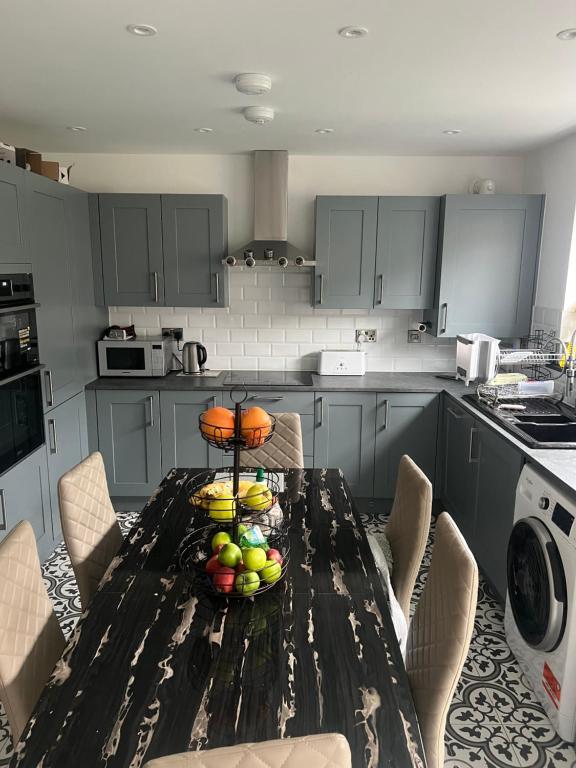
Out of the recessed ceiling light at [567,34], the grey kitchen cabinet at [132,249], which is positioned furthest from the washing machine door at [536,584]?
the grey kitchen cabinet at [132,249]

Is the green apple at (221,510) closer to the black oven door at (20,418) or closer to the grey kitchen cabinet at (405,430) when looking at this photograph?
the black oven door at (20,418)

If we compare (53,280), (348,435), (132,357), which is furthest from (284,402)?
(53,280)

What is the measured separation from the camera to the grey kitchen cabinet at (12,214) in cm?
269

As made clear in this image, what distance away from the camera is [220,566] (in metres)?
1.56

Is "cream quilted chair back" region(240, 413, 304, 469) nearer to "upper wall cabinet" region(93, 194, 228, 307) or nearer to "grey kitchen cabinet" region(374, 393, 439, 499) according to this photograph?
"grey kitchen cabinet" region(374, 393, 439, 499)

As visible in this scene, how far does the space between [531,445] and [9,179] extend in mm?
2745

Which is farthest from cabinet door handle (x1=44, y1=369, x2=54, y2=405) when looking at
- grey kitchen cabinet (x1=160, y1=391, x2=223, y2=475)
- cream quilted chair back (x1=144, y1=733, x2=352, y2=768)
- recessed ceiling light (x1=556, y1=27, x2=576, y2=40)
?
recessed ceiling light (x1=556, y1=27, x2=576, y2=40)

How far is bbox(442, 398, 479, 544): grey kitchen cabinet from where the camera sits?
320 centimetres

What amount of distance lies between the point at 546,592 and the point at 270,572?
1194 mm

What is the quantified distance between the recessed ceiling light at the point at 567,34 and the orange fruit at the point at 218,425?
169cm

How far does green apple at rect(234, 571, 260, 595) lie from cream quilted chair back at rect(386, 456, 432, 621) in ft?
2.23

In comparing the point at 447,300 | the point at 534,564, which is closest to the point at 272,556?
the point at 534,564

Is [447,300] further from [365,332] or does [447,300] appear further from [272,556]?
[272,556]

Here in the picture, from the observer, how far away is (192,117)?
307 centimetres
